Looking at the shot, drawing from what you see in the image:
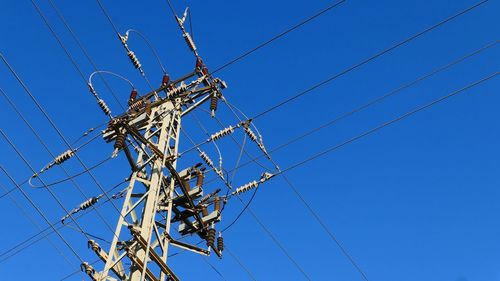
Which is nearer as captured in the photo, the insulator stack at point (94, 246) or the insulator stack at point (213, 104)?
the insulator stack at point (94, 246)

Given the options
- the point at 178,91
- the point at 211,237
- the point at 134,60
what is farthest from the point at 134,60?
the point at 211,237

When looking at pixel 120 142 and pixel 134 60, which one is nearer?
pixel 120 142

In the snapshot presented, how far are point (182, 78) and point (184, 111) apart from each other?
107cm

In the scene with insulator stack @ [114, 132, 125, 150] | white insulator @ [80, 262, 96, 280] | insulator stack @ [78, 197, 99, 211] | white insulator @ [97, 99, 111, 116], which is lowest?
white insulator @ [80, 262, 96, 280]

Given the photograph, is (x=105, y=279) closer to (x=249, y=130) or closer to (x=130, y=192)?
(x=130, y=192)

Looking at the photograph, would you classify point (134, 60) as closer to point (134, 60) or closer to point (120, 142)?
point (134, 60)

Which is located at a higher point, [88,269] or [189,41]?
[189,41]

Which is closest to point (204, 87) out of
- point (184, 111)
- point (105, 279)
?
point (184, 111)

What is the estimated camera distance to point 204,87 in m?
14.3

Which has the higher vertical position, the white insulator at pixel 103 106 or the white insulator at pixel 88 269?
the white insulator at pixel 103 106

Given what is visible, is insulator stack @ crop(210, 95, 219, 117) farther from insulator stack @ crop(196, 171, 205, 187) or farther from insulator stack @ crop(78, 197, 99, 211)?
insulator stack @ crop(78, 197, 99, 211)

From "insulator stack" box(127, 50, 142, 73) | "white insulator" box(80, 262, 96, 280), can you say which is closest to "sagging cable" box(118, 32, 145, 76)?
"insulator stack" box(127, 50, 142, 73)

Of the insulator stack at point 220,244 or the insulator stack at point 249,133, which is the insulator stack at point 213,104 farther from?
the insulator stack at point 220,244

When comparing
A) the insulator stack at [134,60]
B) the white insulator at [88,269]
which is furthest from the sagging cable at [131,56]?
the white insulator at [88,269]
